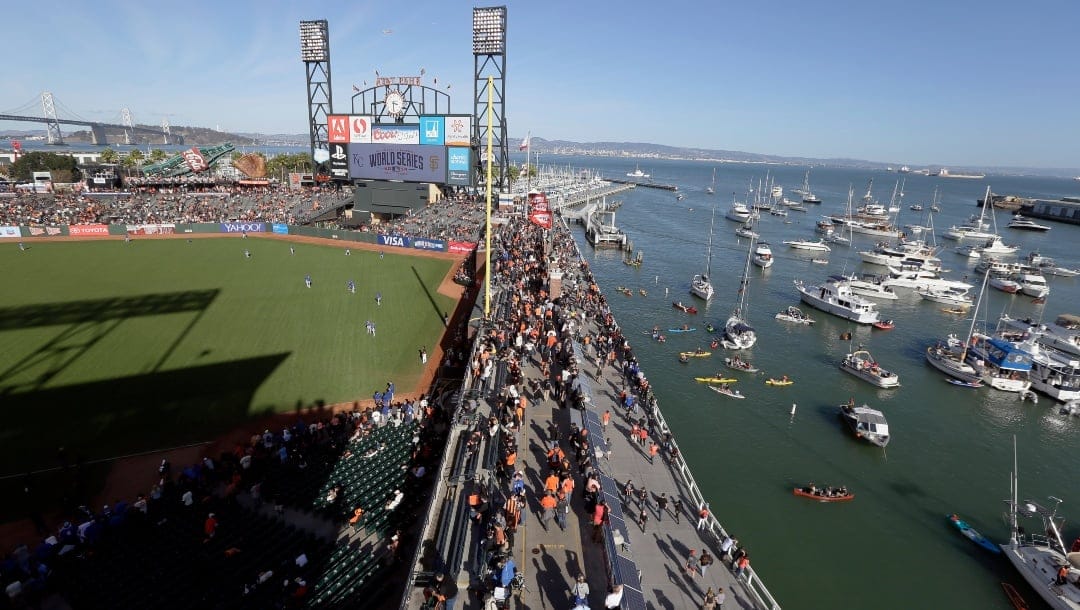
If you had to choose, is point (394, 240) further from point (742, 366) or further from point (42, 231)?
point (42, 231)

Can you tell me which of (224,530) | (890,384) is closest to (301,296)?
(224,530)

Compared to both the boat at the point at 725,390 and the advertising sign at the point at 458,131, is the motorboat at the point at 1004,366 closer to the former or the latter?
the boat at the point at 725,390

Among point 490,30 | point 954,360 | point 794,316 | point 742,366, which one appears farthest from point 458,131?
point 954,360

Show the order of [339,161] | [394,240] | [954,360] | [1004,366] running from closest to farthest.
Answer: [1004,366] → [954,360] → [394,240] → [339,161]

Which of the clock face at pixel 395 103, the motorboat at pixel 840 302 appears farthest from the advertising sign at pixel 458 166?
the motorboat at pixel 840 302

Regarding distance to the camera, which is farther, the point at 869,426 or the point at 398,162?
the point at 398,162

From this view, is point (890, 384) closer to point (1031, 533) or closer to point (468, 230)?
point (1031, 533)

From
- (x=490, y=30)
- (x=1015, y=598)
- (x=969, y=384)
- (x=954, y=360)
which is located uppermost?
(x=490, y=30)

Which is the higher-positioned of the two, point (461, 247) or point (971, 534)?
point (461, 247)
